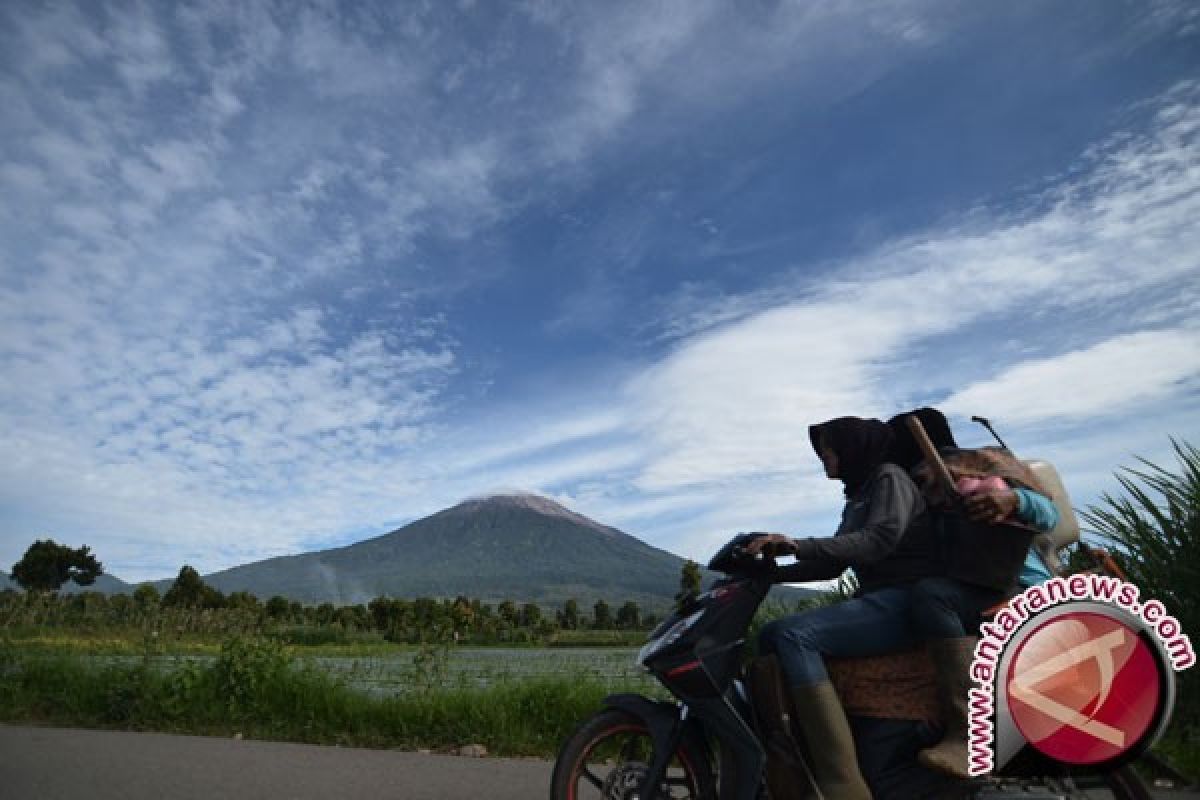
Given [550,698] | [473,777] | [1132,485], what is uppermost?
[1132,485]

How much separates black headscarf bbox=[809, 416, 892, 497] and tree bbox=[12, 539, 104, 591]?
9650 centimetres

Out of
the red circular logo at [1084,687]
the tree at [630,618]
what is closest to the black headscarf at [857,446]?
the red circular logo at [1084,687]

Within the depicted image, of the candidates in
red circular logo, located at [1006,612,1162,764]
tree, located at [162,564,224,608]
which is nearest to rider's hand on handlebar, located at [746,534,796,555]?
red circular logo, located at [1006,612,1162,764]

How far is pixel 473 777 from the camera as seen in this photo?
16.6ft

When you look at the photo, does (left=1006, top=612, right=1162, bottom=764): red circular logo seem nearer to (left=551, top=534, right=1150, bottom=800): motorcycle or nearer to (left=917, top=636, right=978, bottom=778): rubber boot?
(left=917, top=636, right=978, bottom=778): rubber boot

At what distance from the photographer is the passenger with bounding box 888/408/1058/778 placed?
2.68 m

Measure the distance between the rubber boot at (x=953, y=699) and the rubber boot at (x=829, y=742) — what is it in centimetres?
22

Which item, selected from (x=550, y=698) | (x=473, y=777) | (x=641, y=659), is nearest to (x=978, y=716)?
(x=641, y=659)

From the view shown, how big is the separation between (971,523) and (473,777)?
3.40 metres

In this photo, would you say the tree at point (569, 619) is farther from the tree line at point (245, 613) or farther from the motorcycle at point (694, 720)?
the motorcycle at point (694, 720)

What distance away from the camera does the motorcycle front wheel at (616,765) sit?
320 cm

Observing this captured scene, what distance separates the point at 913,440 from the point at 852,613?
67 centimetres

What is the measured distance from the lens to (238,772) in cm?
508

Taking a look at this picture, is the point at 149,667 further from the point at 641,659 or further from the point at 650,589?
the point at 650,589
